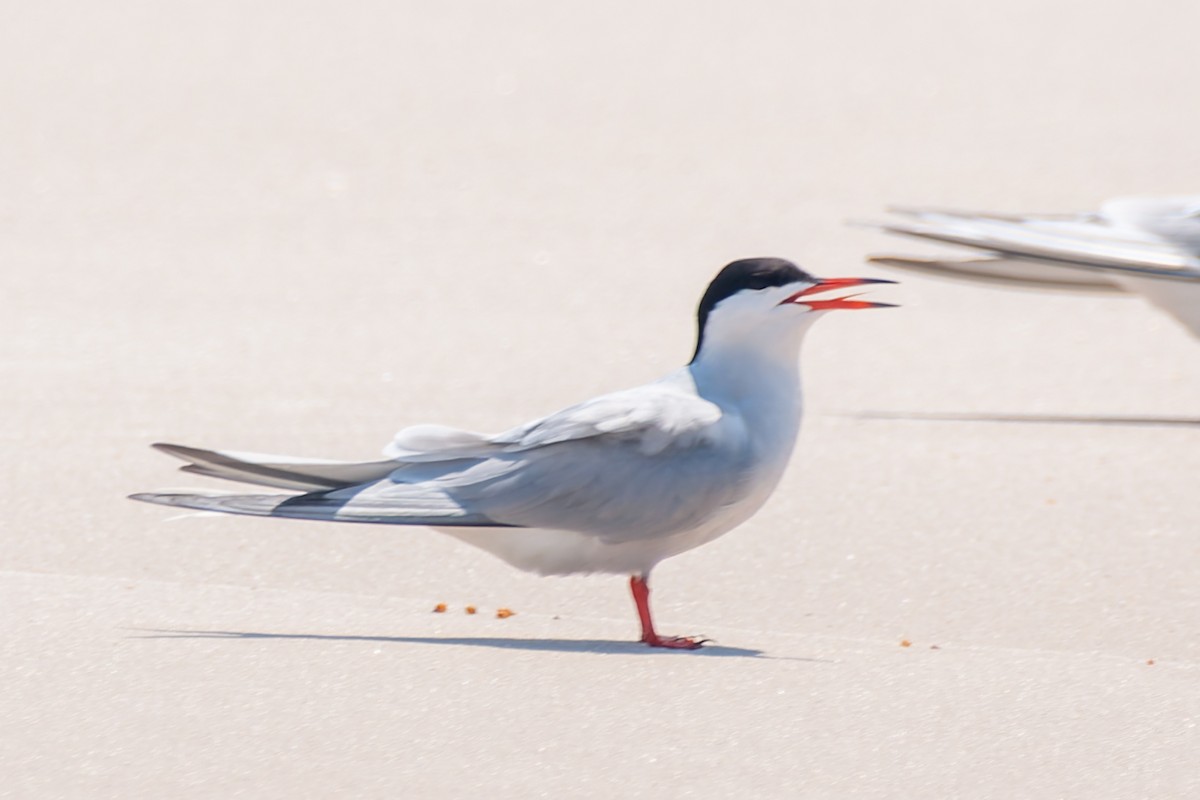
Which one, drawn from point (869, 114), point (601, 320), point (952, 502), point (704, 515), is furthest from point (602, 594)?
point (869, 114)

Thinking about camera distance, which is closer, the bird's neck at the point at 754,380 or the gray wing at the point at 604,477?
the gray wing at the point at 604,477

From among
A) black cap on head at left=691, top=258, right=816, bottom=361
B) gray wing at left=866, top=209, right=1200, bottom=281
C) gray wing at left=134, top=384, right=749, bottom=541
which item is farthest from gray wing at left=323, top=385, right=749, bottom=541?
gray wing at left=866, top=209, right=1200, bottom=281

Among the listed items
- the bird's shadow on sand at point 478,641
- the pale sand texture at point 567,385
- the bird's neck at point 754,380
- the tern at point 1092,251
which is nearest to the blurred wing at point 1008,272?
the tern at point 1092,251

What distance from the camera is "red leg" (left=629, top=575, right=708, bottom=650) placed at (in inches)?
129

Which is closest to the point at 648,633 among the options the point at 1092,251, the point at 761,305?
the point at 761,305

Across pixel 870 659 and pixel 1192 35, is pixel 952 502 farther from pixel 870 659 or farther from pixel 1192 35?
pixel 1192 35

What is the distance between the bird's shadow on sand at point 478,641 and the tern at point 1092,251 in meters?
2.73

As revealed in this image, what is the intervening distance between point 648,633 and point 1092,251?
2.91m

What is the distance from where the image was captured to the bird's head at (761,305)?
3.33 meters

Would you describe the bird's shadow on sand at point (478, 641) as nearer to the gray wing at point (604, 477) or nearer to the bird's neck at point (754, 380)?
the gray wing at point (604, 477)

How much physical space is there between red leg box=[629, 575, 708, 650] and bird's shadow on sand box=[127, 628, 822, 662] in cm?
1

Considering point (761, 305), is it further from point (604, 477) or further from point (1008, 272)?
point (1008, 272)

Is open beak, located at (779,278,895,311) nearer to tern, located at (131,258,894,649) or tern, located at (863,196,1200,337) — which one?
tern, located at (131,258,894,649)

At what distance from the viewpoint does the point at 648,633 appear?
328cm
